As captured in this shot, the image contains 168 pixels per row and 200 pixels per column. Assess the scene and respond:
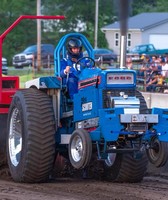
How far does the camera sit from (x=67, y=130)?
10617mm

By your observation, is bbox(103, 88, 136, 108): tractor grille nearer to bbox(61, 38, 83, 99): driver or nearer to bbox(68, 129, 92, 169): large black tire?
bbox(68, 129, 92, 169): large black tire

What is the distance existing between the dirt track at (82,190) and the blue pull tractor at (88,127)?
0.88ft

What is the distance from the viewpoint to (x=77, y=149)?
970 centimetres

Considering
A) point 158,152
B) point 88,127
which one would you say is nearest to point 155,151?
point 158,152

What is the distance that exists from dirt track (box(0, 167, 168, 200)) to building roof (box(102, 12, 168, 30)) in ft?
174

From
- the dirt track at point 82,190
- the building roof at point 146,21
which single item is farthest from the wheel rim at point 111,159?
the building roof at point 146,21

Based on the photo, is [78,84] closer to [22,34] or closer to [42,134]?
[42,134]

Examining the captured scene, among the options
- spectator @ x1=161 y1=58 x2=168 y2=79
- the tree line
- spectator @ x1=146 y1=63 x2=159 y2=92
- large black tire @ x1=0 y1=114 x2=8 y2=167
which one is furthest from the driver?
the tree line

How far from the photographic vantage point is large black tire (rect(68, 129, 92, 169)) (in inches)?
369

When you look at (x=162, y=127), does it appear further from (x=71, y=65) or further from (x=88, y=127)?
(x=71, y=65)

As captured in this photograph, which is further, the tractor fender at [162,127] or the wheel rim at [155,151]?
the wheel rim at [155,151]

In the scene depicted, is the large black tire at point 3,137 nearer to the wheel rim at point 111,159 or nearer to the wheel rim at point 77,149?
the wheel rim at point 111,159

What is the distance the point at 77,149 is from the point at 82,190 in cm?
59

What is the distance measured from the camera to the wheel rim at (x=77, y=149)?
31.5 feet
